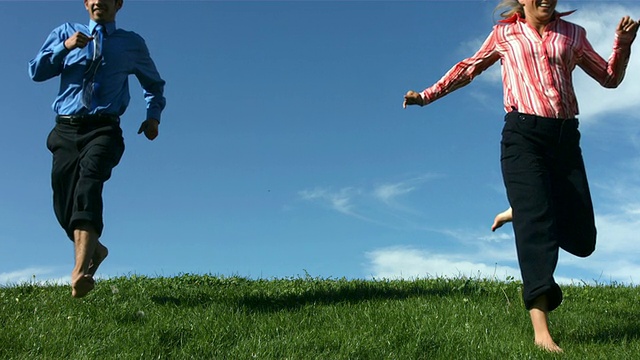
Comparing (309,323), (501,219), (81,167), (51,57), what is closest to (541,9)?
(501,219)

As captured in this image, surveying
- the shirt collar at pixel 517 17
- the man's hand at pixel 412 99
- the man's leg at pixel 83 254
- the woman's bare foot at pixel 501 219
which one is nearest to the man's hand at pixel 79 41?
the man's leg at pixel 83 254

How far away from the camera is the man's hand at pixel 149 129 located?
7594 millimetres

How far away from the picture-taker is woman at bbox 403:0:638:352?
5629mm

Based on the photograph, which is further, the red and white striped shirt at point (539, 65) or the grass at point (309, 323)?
the red and white striped shirt at point (539, 65)

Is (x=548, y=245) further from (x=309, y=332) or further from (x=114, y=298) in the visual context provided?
(x=114, y=298)

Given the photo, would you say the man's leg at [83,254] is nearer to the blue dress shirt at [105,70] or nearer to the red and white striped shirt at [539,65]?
the blue dress shirt at [105,70]

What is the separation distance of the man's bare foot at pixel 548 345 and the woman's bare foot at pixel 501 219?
136 centimetres

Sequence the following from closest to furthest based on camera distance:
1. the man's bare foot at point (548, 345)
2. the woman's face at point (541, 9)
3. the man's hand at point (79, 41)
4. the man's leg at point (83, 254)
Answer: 1. the man's bare foot at point (548, 345)
2. the woman's face at point (541, 9)
3. the man's leg at point (83, 254)
4. the man's hand at point (79, 41)

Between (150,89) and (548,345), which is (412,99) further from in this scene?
(150,89)

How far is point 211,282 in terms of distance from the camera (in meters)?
10.1

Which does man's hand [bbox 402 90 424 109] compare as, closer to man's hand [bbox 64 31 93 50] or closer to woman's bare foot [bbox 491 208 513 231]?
woman's bare foot [bbox 491 208 513 231]

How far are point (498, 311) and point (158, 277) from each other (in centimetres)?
544

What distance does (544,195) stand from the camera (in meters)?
5.67

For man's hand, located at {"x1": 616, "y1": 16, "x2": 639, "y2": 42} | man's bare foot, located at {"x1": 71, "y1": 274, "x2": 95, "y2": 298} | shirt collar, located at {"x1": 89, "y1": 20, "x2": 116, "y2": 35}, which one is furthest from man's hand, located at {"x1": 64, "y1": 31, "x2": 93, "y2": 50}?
man's hand, located at {"x1": 616, "y1": 16, "x2": 639, "y2": 42}
